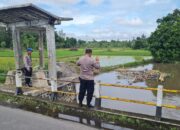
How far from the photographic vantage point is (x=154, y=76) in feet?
104

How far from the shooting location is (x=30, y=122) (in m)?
6.66

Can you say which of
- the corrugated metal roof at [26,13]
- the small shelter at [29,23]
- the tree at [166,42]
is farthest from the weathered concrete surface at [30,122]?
the tree at [166,42]

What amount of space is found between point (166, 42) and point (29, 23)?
39.0m

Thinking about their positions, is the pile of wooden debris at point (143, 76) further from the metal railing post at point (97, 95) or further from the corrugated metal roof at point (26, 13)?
the metal railing post at point (97, 95)

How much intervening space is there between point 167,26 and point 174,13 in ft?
22.9

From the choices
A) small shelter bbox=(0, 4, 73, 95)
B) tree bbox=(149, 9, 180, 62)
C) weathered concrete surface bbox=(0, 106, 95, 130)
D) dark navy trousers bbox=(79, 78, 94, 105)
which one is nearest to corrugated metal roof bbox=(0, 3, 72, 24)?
small shelter bbox=(0, 4, 73, 95)

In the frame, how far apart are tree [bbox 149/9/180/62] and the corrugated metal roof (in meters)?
38.9

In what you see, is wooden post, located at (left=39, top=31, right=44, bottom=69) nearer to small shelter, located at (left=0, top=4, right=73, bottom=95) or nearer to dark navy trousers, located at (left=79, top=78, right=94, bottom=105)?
small shelter, located at (left=0, top=4, right=73, bottom=95)

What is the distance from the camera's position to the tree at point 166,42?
45438 millimetres

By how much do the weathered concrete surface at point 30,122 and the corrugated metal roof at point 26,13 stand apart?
370 cm

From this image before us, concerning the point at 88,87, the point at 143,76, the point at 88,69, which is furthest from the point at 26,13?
the point at 143,76

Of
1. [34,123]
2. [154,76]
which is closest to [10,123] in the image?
[34,123]

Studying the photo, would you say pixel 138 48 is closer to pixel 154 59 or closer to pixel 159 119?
pixel 154 59

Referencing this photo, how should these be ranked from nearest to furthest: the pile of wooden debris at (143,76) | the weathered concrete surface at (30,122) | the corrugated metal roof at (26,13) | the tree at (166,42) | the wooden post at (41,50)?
the weathered concrete surface at (30,122)
the corrugated metal roof at (26,13)
the wooden post at (41,50)
the pile of wooden debris at (143,76)
the tree at (166,42)
